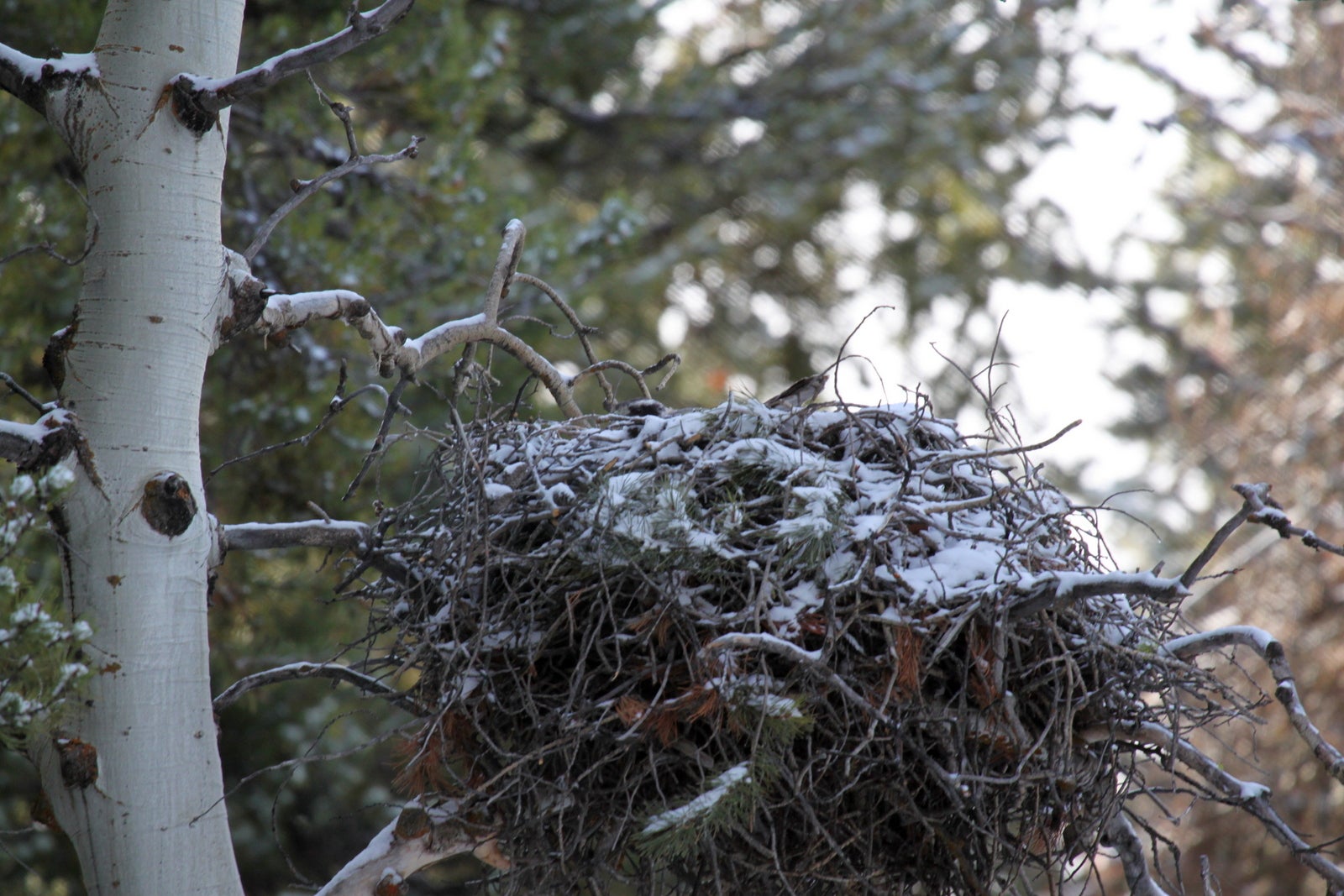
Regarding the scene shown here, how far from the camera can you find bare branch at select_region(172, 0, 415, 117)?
1560 millimetres

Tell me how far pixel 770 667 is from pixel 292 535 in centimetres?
74

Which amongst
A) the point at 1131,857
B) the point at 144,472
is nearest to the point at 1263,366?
the point at 1131,857

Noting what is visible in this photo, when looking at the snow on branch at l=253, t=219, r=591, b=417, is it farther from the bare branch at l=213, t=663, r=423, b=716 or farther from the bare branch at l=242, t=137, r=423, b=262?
the bare branch at l=213, t=663, r=423, b=716

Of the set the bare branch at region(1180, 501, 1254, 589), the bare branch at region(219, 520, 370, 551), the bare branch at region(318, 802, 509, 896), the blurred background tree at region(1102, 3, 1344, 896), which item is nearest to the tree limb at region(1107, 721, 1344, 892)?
the bare branch at region(1180, 501, 1254, 589)

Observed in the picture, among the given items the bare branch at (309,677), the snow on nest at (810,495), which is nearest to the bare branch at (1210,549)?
the snow on nest at (810,495)

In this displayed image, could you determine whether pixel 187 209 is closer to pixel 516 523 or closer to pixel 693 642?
pixel 516 523

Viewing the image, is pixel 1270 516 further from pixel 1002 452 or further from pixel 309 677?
pixel 309 677

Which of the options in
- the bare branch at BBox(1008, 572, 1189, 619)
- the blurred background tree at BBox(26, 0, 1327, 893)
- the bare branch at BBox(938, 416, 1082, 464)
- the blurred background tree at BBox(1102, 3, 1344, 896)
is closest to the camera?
the bare branch at BBox(1008, 572, 1189, 619)

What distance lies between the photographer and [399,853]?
178cm

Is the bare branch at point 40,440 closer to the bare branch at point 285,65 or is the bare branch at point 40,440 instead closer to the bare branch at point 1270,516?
the bare branch at point 285,65

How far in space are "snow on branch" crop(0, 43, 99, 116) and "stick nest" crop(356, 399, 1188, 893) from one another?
28.9 inches

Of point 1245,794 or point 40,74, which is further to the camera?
point 1245,794

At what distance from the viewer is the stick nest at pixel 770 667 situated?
1.52m

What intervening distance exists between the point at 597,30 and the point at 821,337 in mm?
2627
